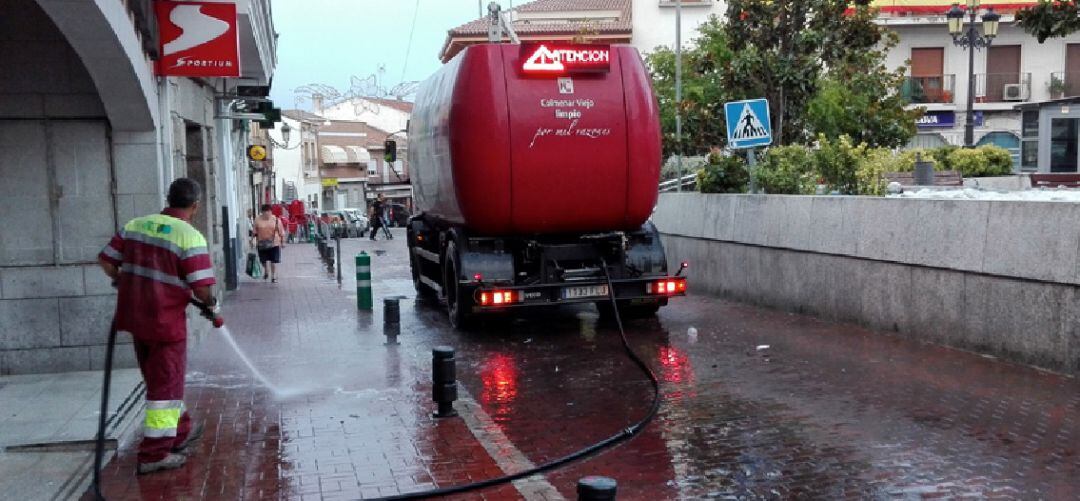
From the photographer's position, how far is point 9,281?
8969 mm

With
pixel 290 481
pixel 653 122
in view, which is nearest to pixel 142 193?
pixel 290 481

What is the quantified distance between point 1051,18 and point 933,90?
3158 centimetres

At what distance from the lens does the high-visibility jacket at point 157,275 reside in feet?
19.2

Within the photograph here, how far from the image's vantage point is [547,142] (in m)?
10.6

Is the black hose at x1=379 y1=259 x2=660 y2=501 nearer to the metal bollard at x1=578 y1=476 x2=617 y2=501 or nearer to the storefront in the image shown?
the metal bollard at x1=578 y1=476 x2=617 y2=501

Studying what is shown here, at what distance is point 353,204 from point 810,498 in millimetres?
71432

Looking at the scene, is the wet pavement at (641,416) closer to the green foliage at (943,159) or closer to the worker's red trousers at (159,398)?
the worker's red trousers at (159,398)

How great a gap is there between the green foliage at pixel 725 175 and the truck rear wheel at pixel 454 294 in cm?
490

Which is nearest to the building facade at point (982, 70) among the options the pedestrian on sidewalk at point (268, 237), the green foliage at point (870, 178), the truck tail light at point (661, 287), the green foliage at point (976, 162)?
the green foliage at point (976, 162)

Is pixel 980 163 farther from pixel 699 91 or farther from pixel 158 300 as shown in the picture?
pixel 158 300

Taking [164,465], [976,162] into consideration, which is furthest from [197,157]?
[976,162]

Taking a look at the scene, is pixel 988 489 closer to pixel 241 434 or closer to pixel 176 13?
pixel 241 434

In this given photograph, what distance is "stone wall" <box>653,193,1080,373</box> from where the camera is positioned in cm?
819

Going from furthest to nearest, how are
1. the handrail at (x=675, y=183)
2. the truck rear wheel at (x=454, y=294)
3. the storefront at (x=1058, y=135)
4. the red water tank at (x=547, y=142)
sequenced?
the storefront at (x=1058, y=135) < the handrail at (x=675, y=183) < the truck rear wheel at (x=454, y=294) < the red water tank at (x=547, y=142)
